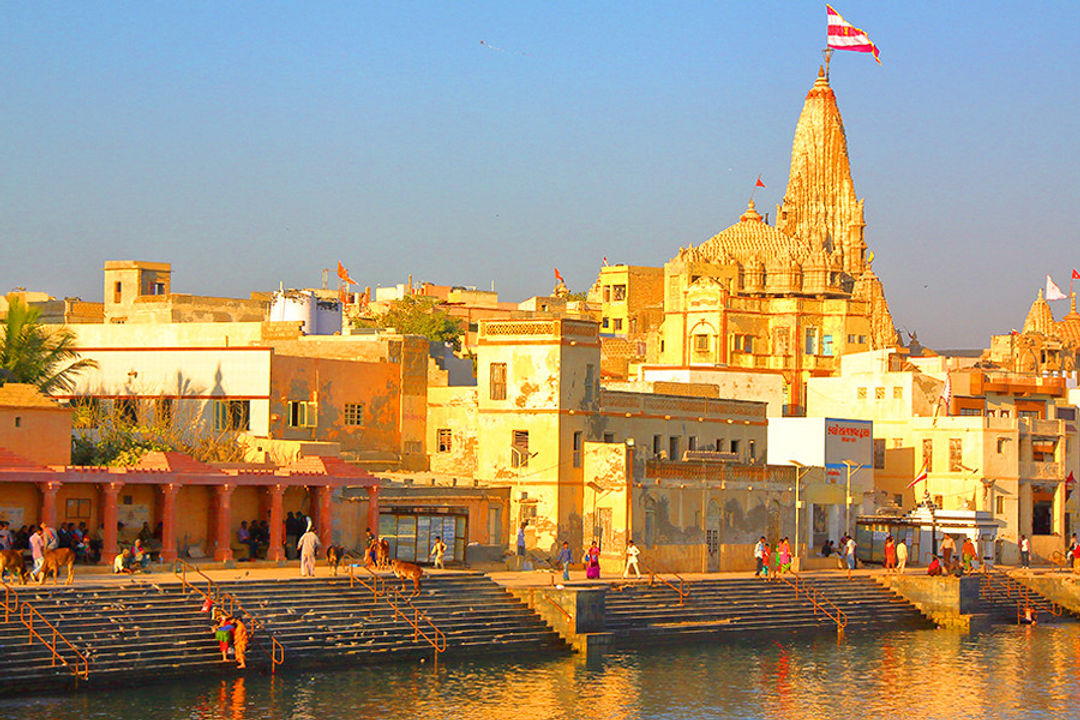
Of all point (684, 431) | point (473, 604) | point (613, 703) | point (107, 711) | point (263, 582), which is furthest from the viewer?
point (684, 431)

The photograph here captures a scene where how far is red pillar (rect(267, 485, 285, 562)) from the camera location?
43.8 m

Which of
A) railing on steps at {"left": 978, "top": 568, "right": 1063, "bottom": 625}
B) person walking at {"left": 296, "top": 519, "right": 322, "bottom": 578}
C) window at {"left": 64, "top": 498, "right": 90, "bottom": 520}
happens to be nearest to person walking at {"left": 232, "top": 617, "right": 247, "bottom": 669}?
person walking at {"left": 296, "top": 519, "right": 322, "bottom": 578}

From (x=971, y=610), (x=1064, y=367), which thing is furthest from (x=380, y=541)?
(x=1064, y=367)

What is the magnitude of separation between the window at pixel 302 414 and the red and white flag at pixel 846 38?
2866cm

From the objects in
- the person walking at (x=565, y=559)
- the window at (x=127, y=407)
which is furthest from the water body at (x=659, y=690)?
the window at (x=127, y=407)

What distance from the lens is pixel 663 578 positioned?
47.5 meters

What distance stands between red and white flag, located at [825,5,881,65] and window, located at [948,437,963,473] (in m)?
16.6

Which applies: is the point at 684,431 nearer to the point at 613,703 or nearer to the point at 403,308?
the point at 613,703

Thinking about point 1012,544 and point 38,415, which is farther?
point 1012,544

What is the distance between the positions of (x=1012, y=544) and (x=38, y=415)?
35280 millimetres

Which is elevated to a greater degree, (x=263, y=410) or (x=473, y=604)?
(x=263, y=410)

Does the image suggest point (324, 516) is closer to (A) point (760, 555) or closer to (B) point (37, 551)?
(B) point (37, 551)

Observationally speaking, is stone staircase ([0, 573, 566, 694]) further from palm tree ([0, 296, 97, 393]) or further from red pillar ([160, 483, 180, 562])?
palm tree ([0, 296, 97, 393])

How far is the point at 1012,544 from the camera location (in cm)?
6366
